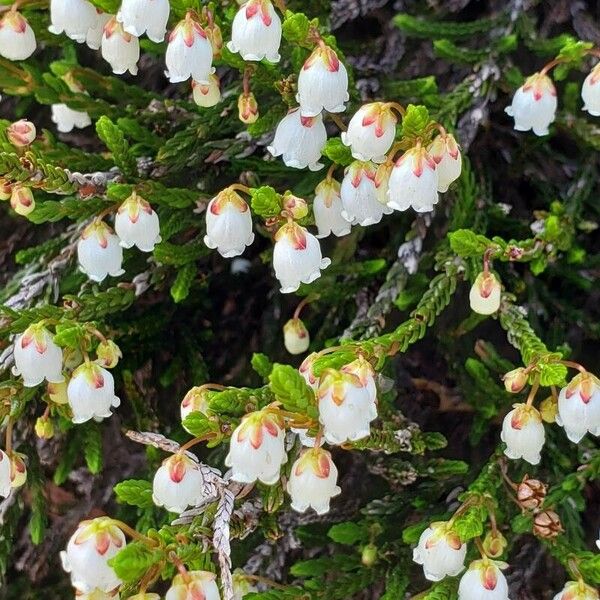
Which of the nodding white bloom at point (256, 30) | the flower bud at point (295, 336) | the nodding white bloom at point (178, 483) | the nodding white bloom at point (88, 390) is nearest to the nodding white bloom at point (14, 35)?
the nodding white bloom at point (256, 30)

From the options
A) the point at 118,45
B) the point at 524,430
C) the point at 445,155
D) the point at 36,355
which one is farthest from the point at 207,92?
the point at 524,430

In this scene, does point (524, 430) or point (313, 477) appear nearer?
point (313, 477)

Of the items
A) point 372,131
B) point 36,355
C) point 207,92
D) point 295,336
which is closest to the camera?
point 372,131

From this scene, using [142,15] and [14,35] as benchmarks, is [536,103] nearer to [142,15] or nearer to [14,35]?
[142,15]

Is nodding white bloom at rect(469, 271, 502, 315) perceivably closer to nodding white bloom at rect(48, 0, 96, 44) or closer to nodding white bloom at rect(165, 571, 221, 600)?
nodding white bloom at rect(165, 571, 221, 600)

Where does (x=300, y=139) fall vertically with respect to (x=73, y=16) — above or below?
below

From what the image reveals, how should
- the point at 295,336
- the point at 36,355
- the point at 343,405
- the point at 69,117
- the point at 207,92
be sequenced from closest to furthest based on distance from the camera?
the point at 343,405 < the point at 36,355 < the point at 207,92 < the point at 295,336 < the point at 69,117

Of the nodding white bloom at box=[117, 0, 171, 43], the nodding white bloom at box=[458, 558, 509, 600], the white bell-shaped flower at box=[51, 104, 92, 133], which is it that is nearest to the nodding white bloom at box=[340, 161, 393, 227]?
the nodding white bloom at box=[117, 0, 171, 43]

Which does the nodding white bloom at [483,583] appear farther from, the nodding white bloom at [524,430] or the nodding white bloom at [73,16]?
the nodding white bloom at [73,16]
